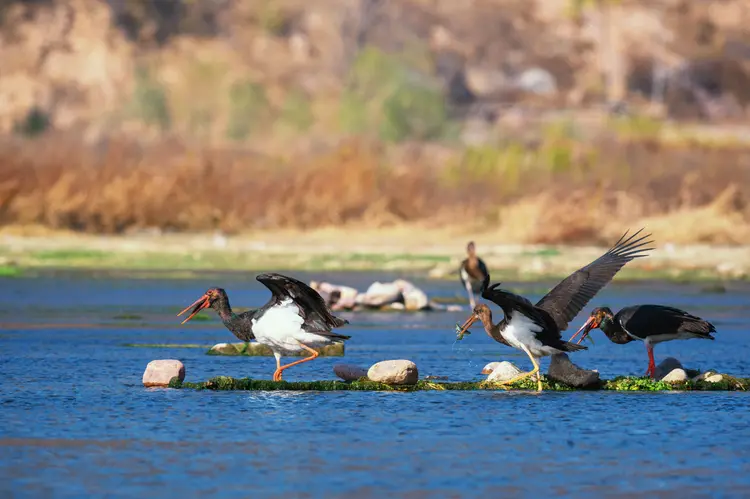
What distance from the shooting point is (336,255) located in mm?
36531

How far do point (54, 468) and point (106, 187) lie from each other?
31.1m

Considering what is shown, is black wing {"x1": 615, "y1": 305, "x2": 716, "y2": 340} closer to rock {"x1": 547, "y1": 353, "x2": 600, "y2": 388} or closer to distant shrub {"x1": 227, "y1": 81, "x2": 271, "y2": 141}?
rock {"x1": 547, "y1": 353, "x2": 600, "y2": 388}

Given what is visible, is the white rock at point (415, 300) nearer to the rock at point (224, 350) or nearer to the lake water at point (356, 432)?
the lake water at point (356, 432)

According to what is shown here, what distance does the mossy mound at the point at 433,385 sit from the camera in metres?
14.9

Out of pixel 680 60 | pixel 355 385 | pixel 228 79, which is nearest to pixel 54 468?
pixel 355 385

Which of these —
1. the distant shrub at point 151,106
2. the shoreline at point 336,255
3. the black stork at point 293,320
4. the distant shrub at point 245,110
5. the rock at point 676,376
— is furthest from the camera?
the distant shrub at point 151,106

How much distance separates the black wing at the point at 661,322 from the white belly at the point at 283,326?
3.08 meters

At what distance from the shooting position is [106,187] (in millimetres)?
41562

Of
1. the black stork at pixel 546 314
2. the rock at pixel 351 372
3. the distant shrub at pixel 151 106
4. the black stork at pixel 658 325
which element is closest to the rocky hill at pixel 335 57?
the distant shrub at pixel 151 106

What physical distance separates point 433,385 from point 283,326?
5.03 feet

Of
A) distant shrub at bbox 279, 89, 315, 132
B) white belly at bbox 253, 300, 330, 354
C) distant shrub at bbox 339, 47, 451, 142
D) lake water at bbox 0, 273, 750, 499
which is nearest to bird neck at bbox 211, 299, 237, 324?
white belly at bbox 253, 300, 330, 354

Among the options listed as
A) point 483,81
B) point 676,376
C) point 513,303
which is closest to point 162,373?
point 513,303

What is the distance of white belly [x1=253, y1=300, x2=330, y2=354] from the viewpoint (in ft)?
48.8

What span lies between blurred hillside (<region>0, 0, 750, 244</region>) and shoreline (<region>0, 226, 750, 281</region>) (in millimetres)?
1190
